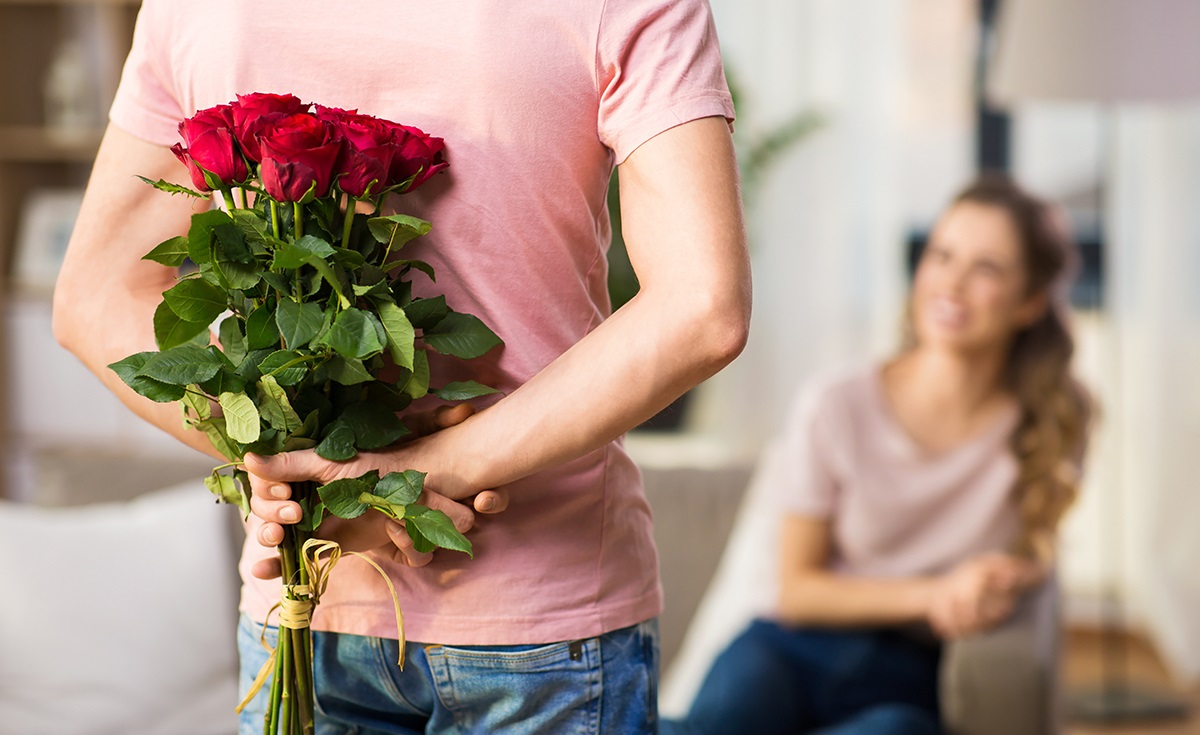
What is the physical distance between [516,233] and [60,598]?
141 cm

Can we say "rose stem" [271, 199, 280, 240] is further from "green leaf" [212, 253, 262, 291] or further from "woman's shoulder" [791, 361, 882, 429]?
"woman's shoulder" [791, 361, 882, 429]

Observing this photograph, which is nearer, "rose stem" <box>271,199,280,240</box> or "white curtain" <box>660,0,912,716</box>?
"rose stem" <box>271,199,280,240</box>

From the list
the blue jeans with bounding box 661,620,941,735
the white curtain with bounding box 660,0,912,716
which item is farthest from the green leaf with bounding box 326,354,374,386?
the white curtain with bounding box 660,0,912,716

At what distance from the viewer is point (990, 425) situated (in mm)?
2283

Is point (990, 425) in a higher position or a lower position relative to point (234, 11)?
lower

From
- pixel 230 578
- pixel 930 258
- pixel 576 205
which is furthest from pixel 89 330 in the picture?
pixel 930 258

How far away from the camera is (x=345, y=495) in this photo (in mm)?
830

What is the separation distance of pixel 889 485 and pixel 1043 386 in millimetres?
338

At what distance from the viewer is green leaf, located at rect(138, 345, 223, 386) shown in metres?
0.80

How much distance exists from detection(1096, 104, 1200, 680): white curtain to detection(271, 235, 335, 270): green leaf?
3.52 meters

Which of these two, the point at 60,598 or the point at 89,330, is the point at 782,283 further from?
the point at 89,330

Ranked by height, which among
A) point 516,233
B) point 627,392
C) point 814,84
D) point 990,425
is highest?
point 814,84

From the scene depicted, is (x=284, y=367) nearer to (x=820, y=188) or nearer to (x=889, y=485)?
(x=889, y=485)

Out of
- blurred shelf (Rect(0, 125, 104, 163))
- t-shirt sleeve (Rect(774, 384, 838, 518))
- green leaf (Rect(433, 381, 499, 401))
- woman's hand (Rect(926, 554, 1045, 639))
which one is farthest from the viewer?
blurred shelf (Rect(0, 125, 104, 163))
